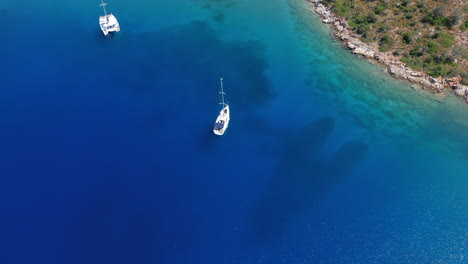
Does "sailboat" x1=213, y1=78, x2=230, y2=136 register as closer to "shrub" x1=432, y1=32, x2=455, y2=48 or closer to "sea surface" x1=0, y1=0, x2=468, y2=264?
"sea surface" x1=0, y1=0, x2=468, y2=264

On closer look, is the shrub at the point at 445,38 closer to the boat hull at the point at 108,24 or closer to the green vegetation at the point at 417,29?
the green vegetation at the point at 417,29

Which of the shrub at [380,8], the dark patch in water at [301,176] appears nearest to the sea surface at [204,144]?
the dark patch in water at [301,176]

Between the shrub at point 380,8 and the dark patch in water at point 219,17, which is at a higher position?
the shrub at point 380,8

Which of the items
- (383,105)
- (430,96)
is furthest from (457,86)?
(383,105)

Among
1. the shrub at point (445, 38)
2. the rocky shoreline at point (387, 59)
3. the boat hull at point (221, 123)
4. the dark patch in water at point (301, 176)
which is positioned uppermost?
the shrub at point (445, 38)

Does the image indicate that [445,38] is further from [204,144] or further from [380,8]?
[204,144]

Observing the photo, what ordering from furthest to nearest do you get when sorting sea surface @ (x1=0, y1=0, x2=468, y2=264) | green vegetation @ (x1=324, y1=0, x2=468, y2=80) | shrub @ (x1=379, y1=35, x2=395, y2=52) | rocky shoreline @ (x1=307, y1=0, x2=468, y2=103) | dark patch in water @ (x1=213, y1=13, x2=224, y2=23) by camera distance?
dark patch in water @ (x1=213, y1=13, x2=224, y2=23), shrub @ (x1=379, y1=35, x2=395, y2=52), green vegetation @ (x1=324, y1=0, x2=468, y2=80), rocky shoreline @ (x1=307, y1=0, x2=468, y2=103), sea surface @ (x1=0, y1=0, x2=468, y2=264)

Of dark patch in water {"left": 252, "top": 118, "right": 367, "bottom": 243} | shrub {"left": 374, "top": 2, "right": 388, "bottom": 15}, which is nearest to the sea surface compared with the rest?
dark patch in water {"left": 252, "top": 118, "right": 367, "bottom": 243}
